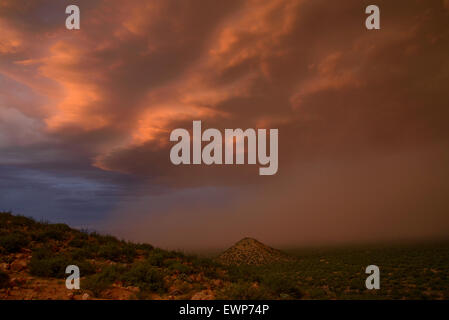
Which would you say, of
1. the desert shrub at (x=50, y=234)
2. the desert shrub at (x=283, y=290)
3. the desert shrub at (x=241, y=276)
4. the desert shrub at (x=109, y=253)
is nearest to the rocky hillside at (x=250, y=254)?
the desert shrub at (x=50, y=234)

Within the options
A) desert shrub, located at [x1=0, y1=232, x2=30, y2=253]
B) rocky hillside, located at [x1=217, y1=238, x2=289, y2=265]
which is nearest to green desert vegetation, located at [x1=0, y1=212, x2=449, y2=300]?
desert shrub, located at [x1=0, y1=232, x2=30, y2=253]

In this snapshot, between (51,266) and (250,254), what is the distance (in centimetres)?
4275

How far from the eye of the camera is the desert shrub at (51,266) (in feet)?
34.0

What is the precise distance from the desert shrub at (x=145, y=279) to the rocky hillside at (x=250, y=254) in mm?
34882

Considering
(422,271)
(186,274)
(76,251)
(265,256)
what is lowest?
(265,256)

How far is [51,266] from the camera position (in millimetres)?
10664

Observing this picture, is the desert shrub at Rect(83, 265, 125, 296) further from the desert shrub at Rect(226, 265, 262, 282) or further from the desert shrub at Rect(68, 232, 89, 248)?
the desert shrub at Rect(68, 232, 89, 248)

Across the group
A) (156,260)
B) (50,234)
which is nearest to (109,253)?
(156,260)

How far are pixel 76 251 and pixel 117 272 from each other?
4182 millimetres

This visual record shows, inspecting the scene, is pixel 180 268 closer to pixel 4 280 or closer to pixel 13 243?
pixel 4 280

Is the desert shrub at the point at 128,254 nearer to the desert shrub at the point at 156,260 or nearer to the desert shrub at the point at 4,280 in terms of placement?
the desert shrub at the point at 156,260
